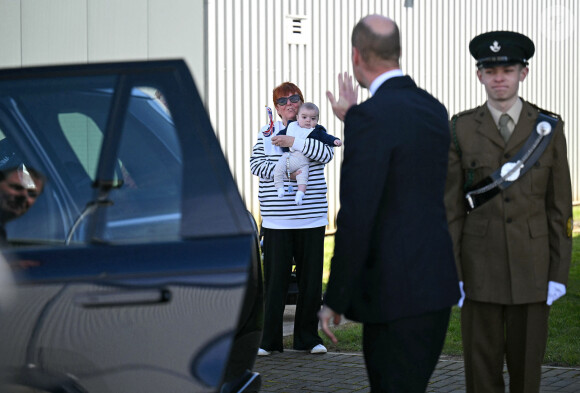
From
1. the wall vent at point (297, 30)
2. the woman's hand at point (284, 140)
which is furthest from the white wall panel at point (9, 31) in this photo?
the woman's hand at point (284, 140)

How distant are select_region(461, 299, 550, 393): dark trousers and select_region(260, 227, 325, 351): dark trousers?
2.65 metres

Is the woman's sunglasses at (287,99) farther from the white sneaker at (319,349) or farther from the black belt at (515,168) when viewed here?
the black belt at (515,168)

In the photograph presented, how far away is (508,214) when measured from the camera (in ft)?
14.7

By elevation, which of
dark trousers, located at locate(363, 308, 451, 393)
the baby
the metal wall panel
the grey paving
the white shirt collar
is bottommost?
the grey paving

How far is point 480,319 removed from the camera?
4637 millimetres

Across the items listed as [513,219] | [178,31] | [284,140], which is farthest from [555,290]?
[178,31]

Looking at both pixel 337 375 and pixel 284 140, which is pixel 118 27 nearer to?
pixel 284 140

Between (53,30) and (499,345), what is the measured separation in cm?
1171

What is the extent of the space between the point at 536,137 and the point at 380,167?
138 centimetres

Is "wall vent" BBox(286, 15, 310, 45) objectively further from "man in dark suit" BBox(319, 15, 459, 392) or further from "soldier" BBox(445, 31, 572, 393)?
"man in dark suit" BBox(319, 15, 459, 392)

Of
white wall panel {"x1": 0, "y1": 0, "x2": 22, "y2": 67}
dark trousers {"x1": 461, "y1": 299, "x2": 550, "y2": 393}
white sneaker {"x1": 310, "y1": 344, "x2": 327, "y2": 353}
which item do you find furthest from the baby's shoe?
white wall panel {"x1": 0, "y1": 0, "x2": 22, "y2": 67}

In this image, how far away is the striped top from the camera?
7.14 metres

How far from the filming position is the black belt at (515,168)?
446 cm

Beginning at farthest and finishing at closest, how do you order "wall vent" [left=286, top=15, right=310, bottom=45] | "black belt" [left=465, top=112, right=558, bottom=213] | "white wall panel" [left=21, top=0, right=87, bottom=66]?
1. "wall vent" [left=286, top=15, right=310, bottom=45]
2. "white wall panel" [left=21, top=0, right=87, bottom=66]
3. "black belt" [left=465, top=112, right=558, bottom=213]
